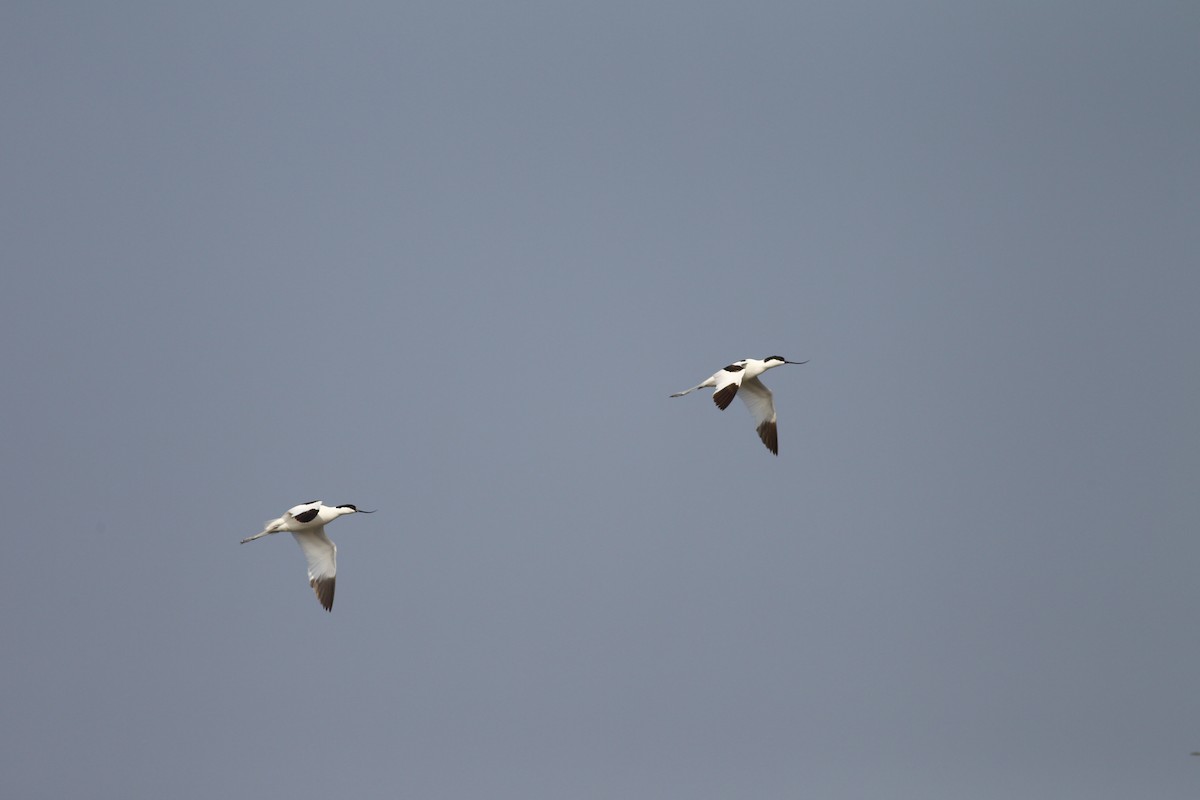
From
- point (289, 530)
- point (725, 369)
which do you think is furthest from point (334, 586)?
point (725, 369)

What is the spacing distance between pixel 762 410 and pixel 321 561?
39.4 ft

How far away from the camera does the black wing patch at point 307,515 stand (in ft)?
100

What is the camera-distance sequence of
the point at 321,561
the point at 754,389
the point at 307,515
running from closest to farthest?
the point at 307,515 → the point at 321,561 → the point at 754,389

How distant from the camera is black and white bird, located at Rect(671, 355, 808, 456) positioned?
108ft

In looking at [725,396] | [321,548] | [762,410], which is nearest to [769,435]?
[762,410]

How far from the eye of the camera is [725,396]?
1221 inches

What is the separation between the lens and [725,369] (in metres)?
33.9

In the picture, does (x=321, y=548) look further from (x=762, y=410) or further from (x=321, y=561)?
(x=762, y=410)

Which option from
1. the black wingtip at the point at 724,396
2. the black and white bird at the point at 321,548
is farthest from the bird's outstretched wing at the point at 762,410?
the black and white bird at the point at 321,548

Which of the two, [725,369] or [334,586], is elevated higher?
[725,369]

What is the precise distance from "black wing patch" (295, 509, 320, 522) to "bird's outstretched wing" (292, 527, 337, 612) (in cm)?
130

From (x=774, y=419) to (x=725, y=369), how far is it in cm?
271

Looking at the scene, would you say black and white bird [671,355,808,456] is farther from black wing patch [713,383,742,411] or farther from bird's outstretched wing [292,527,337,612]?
bird's outstretched wing [292,527,337,612]

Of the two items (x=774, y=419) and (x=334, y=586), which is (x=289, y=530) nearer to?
(x=334, y=586)
